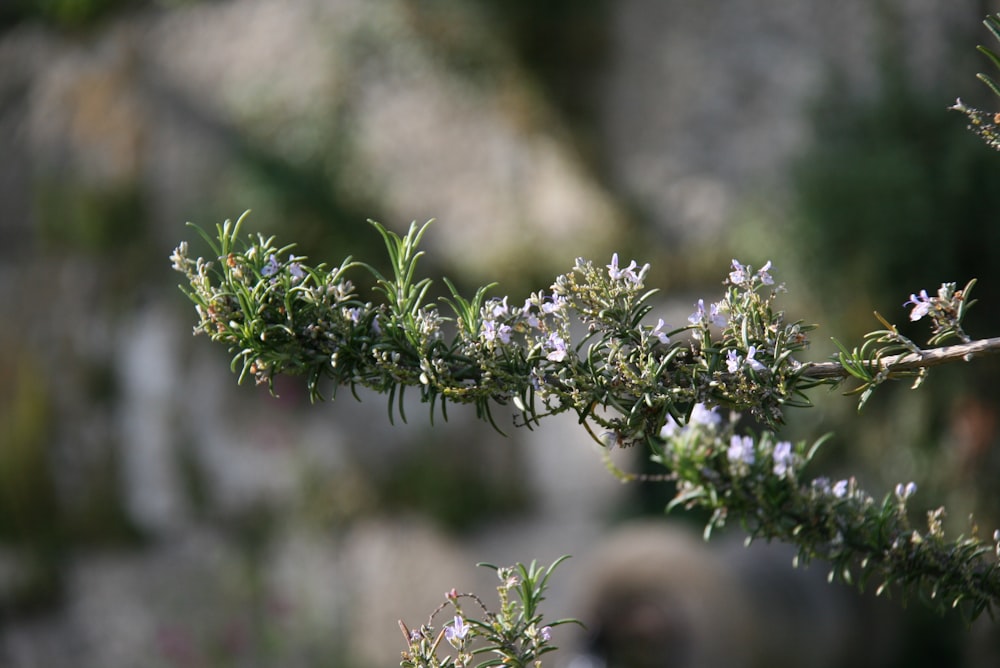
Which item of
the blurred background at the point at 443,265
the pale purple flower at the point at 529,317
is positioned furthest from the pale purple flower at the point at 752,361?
the blurred background at the point at 443,265

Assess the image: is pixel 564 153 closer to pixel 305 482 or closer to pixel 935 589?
pixel 305 482

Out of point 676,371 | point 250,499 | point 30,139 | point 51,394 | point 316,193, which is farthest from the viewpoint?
point 30,139

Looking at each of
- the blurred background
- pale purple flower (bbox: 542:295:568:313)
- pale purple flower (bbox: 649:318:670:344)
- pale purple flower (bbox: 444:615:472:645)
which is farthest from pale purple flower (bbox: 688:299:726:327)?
the blurred background

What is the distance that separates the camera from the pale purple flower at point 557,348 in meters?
1.24

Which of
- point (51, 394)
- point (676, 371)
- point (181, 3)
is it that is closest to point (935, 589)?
point (676, 371)

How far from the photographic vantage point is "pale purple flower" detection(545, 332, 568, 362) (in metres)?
1.24

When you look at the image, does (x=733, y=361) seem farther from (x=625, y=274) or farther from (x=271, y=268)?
(x=271, y=268)

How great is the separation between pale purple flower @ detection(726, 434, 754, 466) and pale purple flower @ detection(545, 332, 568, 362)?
22cm

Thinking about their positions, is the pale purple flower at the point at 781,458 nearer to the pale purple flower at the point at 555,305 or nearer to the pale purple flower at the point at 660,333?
the pale purple flower at the point at 660,333

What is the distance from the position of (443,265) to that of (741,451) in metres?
5.82

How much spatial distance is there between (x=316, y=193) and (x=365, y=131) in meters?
1.10

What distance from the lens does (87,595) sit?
24.8 feet

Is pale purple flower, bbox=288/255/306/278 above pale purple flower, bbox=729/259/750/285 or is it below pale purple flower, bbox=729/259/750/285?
above

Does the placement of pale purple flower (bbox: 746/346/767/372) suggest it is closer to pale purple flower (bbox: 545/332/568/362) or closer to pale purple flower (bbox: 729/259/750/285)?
pale purple flower (bbox: 729/259/750/285)
